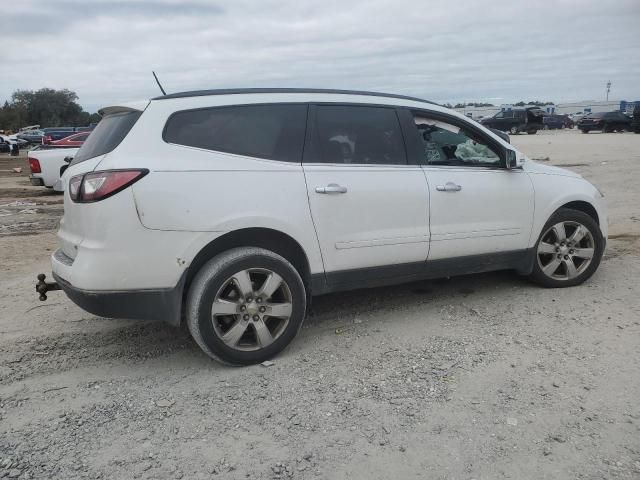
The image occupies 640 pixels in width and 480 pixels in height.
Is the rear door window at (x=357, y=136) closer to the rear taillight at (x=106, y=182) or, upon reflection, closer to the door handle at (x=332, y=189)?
the door handle at (x=332, y=189)

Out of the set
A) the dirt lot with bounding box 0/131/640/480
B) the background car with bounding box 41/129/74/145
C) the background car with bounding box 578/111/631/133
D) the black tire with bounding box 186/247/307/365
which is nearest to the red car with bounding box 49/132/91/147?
the background car with bounding box 41/129/74/145

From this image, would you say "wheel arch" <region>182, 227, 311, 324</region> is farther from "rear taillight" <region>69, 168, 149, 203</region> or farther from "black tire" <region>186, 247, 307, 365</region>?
"rear taillight" <region>69, 168, 149, 203</region>

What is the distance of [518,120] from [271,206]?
38167 millimetres

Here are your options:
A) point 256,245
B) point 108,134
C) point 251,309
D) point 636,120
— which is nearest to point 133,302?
point 251,309

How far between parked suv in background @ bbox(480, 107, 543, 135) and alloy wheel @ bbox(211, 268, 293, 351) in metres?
37.0

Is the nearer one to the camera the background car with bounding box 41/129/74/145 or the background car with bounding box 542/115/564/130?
the background car with bounding box 41/129/74/145

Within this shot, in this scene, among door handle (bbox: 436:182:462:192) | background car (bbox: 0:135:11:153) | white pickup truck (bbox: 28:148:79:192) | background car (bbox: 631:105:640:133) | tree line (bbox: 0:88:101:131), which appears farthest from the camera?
tree line (bbox: 0:88:101:131)

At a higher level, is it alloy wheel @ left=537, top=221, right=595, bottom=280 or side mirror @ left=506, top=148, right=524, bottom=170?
side mirror @ left=506, top=148, right=524, bottom=170

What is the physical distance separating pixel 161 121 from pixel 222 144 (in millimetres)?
410

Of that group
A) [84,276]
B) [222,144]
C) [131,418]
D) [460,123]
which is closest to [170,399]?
[131,418]

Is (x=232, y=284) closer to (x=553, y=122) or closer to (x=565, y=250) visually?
(x=565, y=250)

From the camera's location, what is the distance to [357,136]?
422 centimetres

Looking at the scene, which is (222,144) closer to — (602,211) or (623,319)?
(623,319)

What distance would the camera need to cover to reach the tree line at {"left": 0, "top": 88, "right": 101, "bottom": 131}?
251 feet
